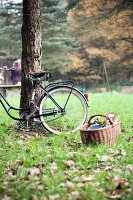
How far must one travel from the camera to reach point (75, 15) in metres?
27.2

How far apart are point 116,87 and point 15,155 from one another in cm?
2361

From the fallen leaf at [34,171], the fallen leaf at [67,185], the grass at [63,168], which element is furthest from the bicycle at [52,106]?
the fallen leaf at [67,185]

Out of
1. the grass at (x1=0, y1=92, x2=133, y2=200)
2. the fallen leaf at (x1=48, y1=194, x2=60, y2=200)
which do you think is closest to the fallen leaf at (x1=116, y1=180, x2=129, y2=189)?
the grass at (x1=0, y1=92, x2=133, y2=200)

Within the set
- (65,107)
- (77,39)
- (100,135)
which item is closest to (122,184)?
(100,135)

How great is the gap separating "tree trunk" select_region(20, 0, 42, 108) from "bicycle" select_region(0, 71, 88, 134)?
15 cm

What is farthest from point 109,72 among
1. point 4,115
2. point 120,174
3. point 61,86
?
point 120,174

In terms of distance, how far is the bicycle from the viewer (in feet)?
21.9

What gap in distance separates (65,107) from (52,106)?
0.74 feet

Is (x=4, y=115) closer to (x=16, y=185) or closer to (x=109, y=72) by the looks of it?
(x=16, y=185)

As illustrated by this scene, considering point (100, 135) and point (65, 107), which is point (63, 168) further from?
point (65, 107)

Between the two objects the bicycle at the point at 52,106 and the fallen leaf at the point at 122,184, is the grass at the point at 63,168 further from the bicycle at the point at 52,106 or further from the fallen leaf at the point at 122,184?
the bicycle at the point at 52,106

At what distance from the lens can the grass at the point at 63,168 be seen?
3.84 m

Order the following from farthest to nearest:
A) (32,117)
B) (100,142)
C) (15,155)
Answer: (32,117)
(100,142)
(15,155)

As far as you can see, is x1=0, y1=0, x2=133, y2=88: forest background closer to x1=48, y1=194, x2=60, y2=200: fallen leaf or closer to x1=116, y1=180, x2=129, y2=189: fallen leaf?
x1=116, y1=180, x2=129, y2=189: fallen leaf
